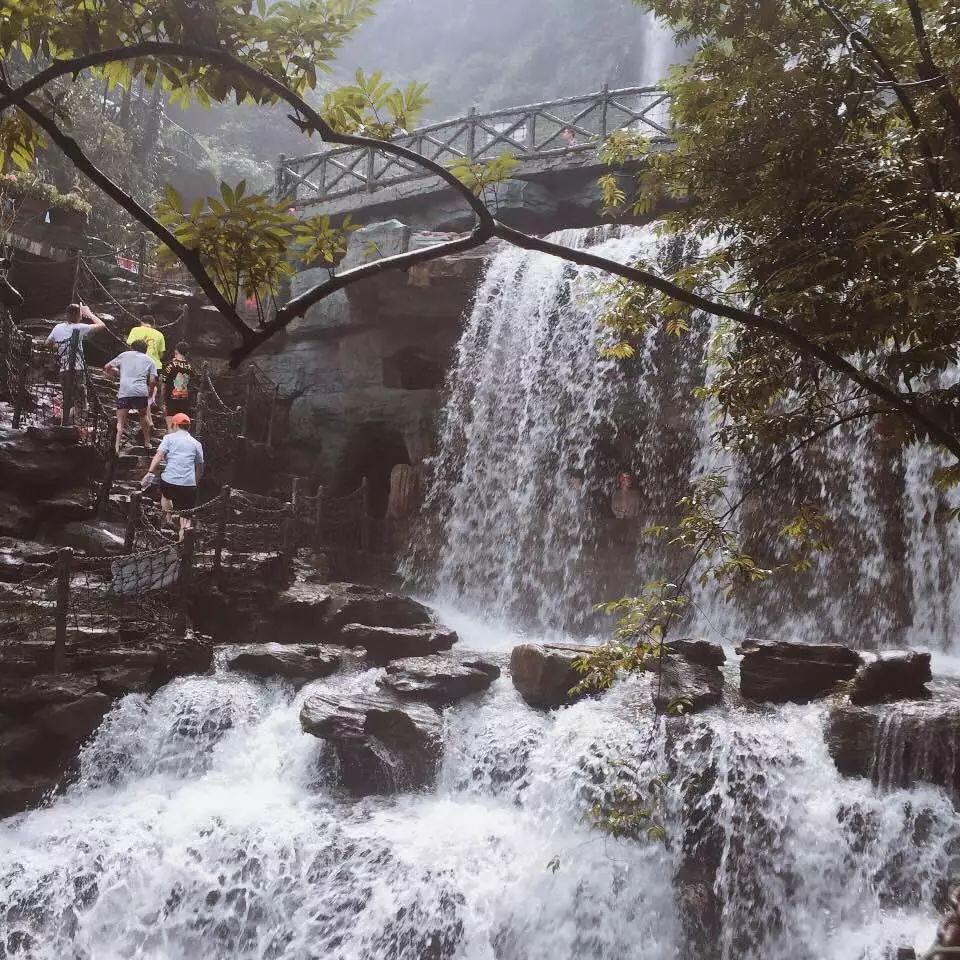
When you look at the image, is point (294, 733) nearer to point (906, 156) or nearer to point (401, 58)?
point (906, 156)

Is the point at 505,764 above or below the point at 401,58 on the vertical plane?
below

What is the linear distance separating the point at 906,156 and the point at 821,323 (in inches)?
42.4

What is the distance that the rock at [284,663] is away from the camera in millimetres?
9219

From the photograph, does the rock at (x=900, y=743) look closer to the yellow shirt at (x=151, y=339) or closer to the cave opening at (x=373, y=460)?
the yellow shirt at (x=151, y=339)

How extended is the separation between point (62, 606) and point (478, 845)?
182 inches

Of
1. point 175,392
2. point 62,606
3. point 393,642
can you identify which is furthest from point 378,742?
point 175,392

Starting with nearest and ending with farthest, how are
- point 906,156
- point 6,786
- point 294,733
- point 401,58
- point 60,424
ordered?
point 906,156
point 6,786
point 294,733
point 60,424
point 401,58

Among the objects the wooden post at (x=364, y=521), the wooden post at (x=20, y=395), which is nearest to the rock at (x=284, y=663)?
the wooden post at (x=20, y=395)

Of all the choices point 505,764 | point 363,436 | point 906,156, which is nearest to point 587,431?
point 363,436

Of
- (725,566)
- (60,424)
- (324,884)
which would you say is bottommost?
(324,884)

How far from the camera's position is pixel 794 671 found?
792 cm

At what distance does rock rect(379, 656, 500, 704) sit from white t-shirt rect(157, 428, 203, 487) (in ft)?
10.7

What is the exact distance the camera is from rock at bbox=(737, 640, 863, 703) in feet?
25.7

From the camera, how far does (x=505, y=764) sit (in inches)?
305
